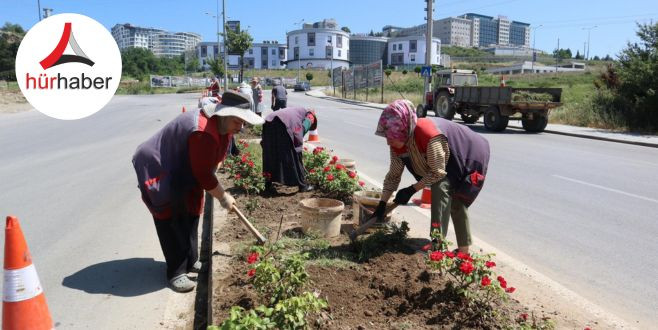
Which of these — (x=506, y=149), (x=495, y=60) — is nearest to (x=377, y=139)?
(x=506, y=149)

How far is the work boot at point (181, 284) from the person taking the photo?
4.03 meters

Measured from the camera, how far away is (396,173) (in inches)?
167

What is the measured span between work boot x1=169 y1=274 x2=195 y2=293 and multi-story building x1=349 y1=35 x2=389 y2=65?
147278 mm

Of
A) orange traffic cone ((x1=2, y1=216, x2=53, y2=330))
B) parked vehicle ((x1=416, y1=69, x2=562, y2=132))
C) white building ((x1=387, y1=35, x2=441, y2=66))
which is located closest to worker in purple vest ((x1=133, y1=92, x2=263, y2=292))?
orange traffic cone ((x1=2, y1=216, x2=53, y2=330))

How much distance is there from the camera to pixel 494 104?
17719 millimetres

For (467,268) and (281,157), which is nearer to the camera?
(467,268)

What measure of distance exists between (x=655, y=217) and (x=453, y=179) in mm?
4032

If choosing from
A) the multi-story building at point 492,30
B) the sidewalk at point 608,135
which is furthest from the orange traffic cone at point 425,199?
the multi-story building at point 492,30

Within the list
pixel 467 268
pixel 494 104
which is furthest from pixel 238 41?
pixel 467 268

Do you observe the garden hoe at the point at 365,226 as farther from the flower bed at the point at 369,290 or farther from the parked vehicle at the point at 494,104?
the parked vehicle at the point at 494,104

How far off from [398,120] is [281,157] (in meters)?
3.08

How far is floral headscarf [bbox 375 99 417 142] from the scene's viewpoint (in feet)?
12.0

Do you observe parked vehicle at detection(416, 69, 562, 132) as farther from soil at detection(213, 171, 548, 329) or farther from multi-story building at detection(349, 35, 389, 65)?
multi-story building at detection(349, 35, 389, 65)

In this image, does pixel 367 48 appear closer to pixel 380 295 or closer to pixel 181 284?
pixel 181 284
